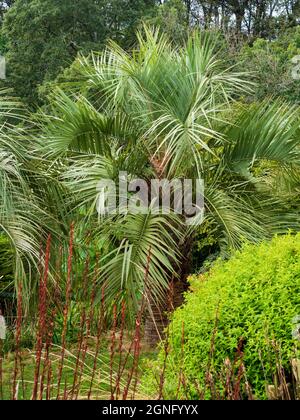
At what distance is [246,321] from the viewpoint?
3.63m

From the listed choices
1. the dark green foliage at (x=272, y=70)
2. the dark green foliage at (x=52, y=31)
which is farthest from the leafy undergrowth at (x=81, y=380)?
the dark green foliage at (x=52, y=31)

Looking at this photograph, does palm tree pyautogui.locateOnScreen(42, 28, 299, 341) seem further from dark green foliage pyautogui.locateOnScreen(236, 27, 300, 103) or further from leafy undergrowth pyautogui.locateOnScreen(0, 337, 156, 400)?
dark green foliage pyautogui.locateOnScreen(236, 27, 300, 103)

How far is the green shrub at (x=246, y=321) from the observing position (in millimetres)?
3551

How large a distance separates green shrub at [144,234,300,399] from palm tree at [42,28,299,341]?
2.03 meters

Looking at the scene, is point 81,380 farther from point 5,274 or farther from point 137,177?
point 5,274

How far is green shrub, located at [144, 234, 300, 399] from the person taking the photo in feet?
11.6

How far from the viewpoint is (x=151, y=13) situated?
25.2 meters

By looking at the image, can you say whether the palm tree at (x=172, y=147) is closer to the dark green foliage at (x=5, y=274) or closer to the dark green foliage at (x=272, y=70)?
the dark green foliage at (x=5, y=274)

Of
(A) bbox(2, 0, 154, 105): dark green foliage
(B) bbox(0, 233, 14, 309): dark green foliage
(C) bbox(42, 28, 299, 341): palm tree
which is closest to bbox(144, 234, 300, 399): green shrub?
(C) bbox(42, 28, 299, 341): palm tree

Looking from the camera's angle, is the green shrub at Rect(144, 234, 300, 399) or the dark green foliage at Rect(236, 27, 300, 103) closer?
the green shrub at Rect(144, 234, 300, 399)

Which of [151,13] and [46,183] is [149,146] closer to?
[46,183]
